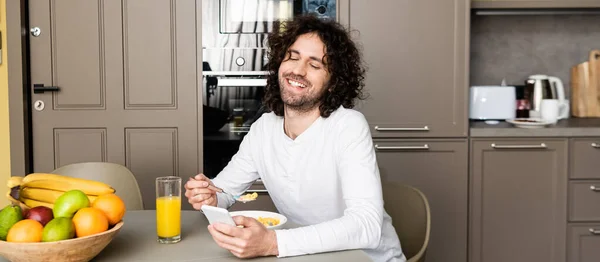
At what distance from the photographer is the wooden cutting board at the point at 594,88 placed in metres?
3.41

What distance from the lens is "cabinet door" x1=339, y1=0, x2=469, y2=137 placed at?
2986 millimetres

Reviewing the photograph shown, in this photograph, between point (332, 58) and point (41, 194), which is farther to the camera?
point (332, 58)

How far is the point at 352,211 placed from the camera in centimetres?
149

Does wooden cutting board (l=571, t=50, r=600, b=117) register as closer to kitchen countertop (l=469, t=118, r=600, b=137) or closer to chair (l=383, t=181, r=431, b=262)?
kitchen countertop (l=469, t=118, r=600, b=137)

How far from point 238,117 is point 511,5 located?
4.73 ft

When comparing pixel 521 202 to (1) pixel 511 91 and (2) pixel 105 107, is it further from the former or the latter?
(2) pixel 105 107

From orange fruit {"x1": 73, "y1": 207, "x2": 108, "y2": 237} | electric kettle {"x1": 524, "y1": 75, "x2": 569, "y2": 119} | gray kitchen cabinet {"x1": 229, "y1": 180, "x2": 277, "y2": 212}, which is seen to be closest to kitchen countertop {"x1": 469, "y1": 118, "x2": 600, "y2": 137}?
electric kettle {"x1": 524, "y1": 75, "x2": 569, "y2": 119}

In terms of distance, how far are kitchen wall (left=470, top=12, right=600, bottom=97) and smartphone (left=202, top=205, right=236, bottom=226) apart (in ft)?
8.35

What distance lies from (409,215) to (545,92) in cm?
166

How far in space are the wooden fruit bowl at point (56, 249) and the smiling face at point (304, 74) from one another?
739 millimetres

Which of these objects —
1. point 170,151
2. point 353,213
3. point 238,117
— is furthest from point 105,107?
point 353,213

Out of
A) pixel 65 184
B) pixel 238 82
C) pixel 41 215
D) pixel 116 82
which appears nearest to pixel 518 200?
pixel 238 82

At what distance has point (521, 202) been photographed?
3.05 metres

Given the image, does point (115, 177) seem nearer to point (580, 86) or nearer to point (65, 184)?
point (65, 184)
